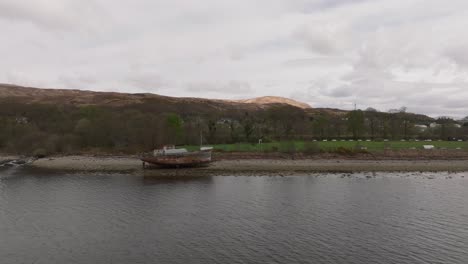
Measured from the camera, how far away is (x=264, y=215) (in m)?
33.4

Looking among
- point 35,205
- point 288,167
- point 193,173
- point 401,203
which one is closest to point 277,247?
point 401,203

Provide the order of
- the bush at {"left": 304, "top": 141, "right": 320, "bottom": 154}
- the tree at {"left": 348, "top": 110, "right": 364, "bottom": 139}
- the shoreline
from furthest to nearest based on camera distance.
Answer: the tree at {"left": 348, "top": 110, "right": 364, "bottom": 139}, the bush at {"left": 304, "top": 141, "right": 320, "bottom": 154}, the shoreline

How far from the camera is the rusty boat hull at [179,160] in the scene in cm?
6644

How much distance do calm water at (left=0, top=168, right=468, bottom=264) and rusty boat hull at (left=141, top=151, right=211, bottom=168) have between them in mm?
Answer: 14395

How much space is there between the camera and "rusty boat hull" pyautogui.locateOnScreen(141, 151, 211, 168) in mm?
66438

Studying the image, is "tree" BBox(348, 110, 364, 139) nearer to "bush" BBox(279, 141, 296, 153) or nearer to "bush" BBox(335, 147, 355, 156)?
"bush" BBox(335, 147, 355, 156)

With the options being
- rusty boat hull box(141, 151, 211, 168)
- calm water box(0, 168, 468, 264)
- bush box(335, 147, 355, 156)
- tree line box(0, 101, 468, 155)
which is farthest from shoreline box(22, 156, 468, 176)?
tree line box(0, 101, 468, 155)

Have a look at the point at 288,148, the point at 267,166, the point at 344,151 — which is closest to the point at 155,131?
the point at 288,148

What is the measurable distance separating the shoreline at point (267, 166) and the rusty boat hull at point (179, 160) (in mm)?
1029

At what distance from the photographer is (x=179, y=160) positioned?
6675 centimetres

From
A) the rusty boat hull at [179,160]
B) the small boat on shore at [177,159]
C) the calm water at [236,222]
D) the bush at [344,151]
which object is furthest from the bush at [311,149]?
the calm water at [236,222]

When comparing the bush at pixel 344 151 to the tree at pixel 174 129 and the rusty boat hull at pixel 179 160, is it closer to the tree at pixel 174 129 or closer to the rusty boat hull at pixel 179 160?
the rusty boat hull at pixel 179 160

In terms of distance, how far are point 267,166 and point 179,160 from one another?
14.6m

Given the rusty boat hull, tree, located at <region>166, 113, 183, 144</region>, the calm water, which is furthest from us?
tree, located at <region>166, 113, 183, 144</region>
